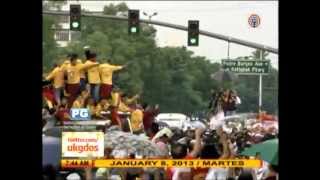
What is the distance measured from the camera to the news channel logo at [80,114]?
4637 millimetres

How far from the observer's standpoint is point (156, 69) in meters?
4.93

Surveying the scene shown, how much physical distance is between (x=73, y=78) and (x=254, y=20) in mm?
1400

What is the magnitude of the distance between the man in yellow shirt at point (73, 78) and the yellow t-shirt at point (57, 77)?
2.1 inches

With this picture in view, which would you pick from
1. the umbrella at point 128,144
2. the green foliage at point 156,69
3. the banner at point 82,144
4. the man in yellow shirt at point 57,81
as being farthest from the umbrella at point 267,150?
the man in yellow shirt at point 57,81

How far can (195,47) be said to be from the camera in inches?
192

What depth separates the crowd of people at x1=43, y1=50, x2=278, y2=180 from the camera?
15.1 feet

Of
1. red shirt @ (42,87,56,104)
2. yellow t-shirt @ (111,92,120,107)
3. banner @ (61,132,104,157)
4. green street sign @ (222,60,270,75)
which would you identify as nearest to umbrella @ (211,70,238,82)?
green street sign @ (222,60,270,75)

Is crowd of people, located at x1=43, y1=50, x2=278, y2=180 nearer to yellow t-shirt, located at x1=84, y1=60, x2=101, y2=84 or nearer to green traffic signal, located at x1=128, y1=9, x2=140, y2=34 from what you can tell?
yellow t-shirt, located at x1=84, y1=60, x2=101, y2=84

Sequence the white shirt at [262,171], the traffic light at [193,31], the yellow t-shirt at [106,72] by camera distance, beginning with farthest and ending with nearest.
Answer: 1. the yellow t-shirt at [106,72]
2. the white shirt at [262,171]
3. the traffic light at [193,31]

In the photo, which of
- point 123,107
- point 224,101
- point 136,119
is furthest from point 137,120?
point 224,101

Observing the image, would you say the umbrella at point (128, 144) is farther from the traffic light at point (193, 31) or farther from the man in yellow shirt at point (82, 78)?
the traffic light at point (193, 31)

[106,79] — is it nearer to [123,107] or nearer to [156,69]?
[123,107]
